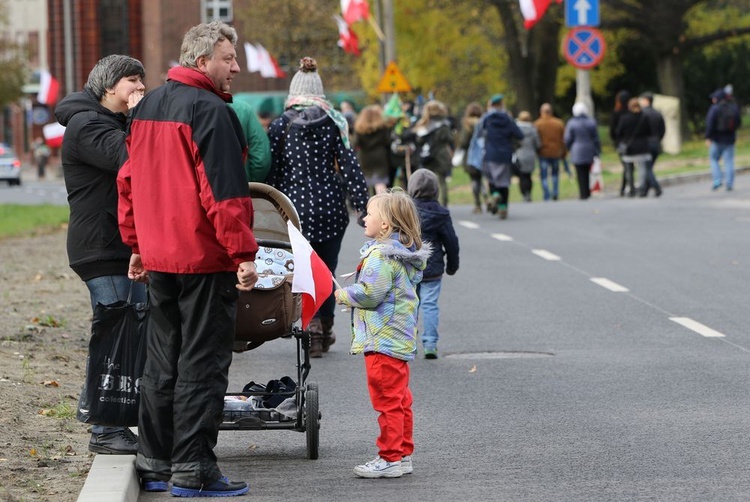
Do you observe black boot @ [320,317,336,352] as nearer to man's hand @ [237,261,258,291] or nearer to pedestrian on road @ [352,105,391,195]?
man's hand @ [237,261,258,291]

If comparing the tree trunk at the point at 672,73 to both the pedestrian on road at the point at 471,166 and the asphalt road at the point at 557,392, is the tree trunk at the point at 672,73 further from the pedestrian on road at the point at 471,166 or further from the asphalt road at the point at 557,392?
the asphalt road at the point at 557,392

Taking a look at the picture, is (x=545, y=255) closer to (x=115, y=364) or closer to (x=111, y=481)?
(x=115, y=364)

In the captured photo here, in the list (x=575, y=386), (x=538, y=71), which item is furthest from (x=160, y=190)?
(x=538, y=71)

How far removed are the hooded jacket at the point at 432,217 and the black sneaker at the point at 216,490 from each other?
387 cm

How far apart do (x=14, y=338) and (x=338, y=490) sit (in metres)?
5.26

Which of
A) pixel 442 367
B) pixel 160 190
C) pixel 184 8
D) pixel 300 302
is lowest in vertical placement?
pixel 442 367

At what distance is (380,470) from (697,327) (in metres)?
5.72

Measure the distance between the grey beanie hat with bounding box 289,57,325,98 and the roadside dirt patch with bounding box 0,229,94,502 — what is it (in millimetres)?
2291

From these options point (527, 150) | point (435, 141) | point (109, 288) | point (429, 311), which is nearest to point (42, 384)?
point (109, 288)

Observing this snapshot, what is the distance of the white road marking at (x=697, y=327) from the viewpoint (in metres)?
11.8

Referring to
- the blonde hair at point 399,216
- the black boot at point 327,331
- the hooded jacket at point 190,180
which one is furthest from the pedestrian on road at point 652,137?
the hooded jacket at point 190,180

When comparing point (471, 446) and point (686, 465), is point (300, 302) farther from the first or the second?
point (686, 465)

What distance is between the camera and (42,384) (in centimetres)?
943

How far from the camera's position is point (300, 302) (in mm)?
7586
